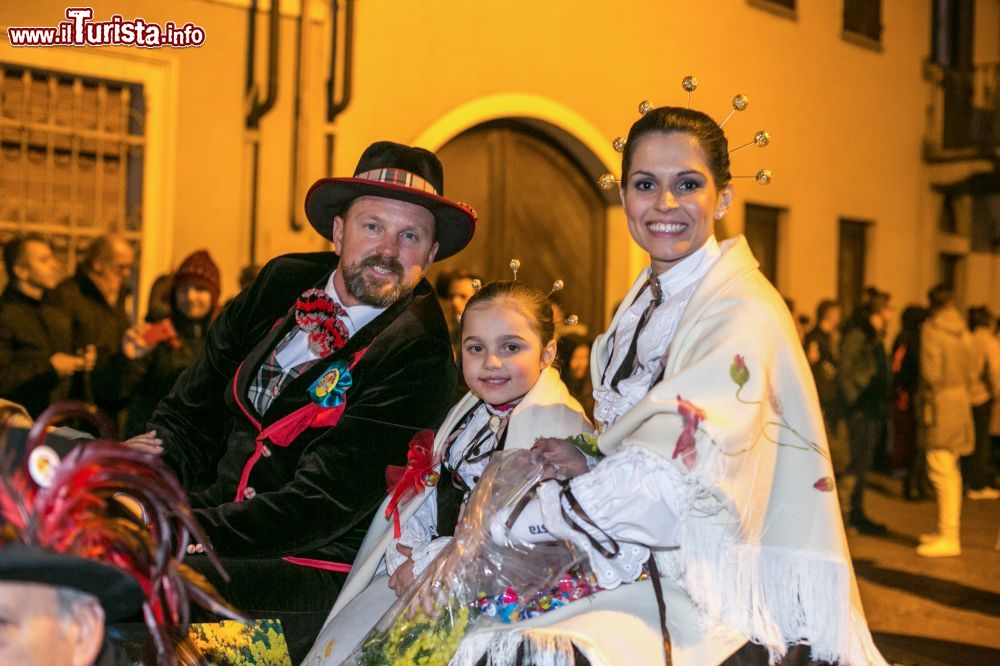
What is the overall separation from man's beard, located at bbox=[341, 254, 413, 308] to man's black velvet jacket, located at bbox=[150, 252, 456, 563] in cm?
4

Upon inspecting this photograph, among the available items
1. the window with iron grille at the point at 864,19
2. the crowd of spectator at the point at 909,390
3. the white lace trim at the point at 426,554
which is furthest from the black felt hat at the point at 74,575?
the window with iron grille at the point at 864,19

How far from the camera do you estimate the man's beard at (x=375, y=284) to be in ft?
12.6

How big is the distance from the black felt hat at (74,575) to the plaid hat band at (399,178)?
2124 mm

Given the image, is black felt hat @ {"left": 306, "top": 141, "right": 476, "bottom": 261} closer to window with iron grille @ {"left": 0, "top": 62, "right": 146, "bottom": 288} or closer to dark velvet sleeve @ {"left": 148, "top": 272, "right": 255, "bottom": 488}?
dark velvet sleeve @ {"left": 148, "top": 272, "right": 255, "bottom": 488}

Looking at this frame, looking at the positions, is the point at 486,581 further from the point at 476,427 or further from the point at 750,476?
the point at 476,427

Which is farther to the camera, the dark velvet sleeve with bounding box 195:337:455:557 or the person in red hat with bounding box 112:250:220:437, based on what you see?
the person in red hat with bounding box 112:250:220:437

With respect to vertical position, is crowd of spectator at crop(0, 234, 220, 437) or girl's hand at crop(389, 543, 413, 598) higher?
crowd of spectator at crop(0, 234, 220, 437)

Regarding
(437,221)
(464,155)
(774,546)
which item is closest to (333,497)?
(437,221)

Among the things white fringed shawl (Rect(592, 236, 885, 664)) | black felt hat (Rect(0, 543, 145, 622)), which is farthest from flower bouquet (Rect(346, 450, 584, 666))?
black felt hat (Rect(0, 543, 145, 622))

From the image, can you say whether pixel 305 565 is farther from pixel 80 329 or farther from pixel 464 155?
pixel 464 155

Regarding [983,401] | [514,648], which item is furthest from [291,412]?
[983,401]

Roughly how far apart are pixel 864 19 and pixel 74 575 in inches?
601

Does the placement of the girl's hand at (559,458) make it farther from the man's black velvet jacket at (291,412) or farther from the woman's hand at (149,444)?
the woman's hand at (149,444)

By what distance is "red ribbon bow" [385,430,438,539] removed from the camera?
3430mm
